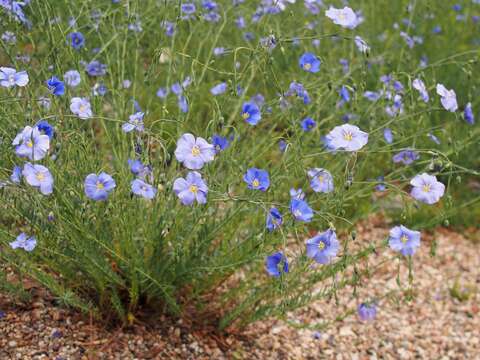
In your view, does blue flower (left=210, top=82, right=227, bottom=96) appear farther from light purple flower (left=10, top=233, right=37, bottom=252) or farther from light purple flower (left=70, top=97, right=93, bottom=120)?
light purple flower (left=10, top=233, right=37, bottom=252)

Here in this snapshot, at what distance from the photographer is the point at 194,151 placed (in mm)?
2066

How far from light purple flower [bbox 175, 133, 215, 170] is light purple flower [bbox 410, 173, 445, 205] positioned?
67 centimetres

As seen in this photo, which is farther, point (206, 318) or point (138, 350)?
point (206, 318)

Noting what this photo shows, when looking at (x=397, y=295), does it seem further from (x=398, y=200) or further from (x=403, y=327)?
(x=398, y=200)

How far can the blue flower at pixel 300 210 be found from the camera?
2.18 meters

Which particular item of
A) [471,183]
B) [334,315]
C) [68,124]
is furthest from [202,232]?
[471,183]

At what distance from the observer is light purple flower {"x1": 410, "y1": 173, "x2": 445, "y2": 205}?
2.17 m

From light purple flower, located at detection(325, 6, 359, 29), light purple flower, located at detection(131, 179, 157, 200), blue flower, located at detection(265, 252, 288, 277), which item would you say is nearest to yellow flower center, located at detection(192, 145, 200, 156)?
light purple flower, located at detection(131, 179, 157, 200)

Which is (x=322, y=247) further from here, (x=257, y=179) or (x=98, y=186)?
(x=98, y=186)

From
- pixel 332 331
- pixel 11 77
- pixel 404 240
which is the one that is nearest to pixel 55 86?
pixel 11 77

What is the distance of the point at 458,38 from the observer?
5.41 meters

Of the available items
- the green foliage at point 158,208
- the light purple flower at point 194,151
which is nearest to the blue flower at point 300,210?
the green foliage at point 158,208

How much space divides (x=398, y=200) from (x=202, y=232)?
2.13m

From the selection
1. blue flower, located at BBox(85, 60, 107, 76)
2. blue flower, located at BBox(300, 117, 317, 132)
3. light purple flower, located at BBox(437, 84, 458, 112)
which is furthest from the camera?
blue flower, located at BBox(85, 60, 107, 76)
